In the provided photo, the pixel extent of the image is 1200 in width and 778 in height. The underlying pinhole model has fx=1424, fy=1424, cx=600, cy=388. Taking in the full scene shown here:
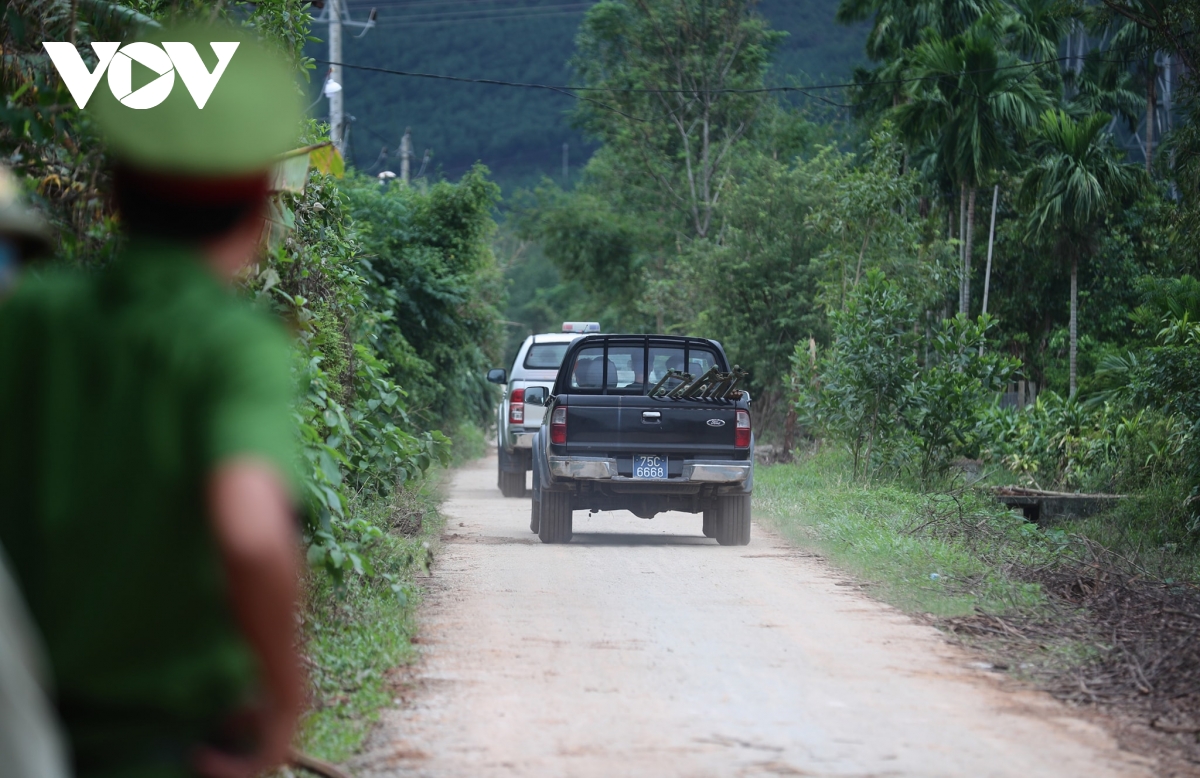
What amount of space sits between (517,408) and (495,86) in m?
102

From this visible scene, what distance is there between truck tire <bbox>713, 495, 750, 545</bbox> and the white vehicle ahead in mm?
5214

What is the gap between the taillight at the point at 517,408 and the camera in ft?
63.8

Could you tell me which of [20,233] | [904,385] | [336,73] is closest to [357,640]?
[20,233]

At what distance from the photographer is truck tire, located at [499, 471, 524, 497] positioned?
65.7 feet

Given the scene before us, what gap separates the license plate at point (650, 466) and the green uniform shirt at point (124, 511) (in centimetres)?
1112

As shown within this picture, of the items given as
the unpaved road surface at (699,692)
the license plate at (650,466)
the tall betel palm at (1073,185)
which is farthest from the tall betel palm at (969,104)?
the unpaved road surface at (699,692)

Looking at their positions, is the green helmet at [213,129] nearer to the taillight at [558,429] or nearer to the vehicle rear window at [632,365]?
the taillight at [558,429]

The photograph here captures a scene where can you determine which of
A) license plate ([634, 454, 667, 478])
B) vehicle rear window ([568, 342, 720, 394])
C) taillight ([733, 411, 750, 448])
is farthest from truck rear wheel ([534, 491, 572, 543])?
taillight ([733, 411, 750, 448])

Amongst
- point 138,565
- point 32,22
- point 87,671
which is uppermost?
point 32,22

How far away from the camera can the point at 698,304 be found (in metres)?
34.4

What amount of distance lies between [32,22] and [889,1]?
35.3m

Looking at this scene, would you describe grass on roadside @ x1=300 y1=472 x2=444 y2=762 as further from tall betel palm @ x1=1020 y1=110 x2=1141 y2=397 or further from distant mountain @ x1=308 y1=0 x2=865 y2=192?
distant mountain @ x1=308 y1=0 x2=865 y2=192

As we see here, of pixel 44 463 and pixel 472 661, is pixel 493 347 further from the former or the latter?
pixel 44 463

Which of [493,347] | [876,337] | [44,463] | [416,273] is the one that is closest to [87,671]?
[44,463]
